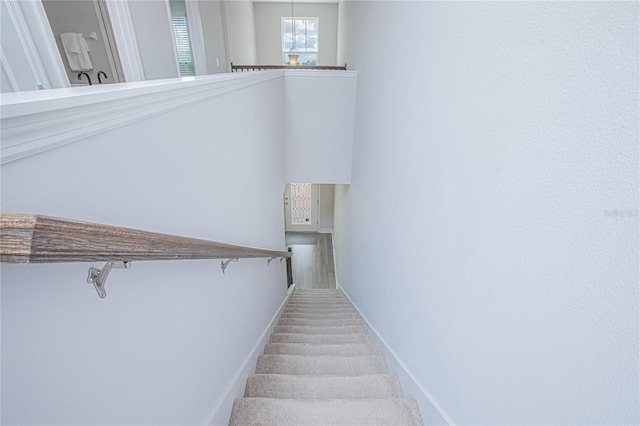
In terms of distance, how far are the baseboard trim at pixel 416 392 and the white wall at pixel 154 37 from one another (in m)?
2.71

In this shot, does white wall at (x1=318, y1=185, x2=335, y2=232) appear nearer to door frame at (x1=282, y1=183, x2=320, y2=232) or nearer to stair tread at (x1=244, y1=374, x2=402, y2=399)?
door frame at (x1=282, y1=183, x2=320, y2=232)

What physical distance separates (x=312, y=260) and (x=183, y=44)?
475 centimetres

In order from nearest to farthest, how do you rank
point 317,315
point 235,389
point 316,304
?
point 235,389, point 317,315, point 316,304

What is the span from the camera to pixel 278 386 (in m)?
1.57

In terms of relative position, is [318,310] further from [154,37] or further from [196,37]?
[196,37]

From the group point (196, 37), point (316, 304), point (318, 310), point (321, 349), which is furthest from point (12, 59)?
point (316, 304)

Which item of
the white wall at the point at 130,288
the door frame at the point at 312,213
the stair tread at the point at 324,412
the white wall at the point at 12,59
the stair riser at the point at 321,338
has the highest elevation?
the white wall at the point at 12,59

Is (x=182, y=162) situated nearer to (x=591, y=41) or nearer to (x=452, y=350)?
(x=591, y=41)

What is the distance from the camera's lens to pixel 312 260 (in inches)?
263

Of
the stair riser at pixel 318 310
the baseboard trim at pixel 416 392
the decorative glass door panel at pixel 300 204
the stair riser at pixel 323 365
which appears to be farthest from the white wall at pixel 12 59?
the decorative glass door panel at pixel 300 204

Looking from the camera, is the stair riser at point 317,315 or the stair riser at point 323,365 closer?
the stair riser at point 323,365

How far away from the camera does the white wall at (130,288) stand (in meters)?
0.46

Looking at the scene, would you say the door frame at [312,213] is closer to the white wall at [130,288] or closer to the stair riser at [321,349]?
the stair riser at [321,349]

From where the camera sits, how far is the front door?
757cm
